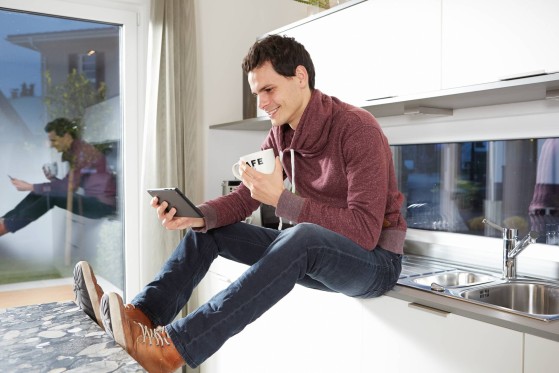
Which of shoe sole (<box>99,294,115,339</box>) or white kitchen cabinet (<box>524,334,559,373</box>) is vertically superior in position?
shoe sole (<box>99,294,115,339</box>)

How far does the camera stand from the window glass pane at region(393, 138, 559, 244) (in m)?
2.01

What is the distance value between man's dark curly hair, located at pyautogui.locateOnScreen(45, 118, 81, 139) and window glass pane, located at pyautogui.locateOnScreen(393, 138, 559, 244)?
1.60 m

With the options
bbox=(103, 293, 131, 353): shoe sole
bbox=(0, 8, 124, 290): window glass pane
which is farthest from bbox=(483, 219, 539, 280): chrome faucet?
bbox=(0, 8, 124, 290): window glass pane

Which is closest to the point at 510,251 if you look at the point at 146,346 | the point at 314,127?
the point at 314,127

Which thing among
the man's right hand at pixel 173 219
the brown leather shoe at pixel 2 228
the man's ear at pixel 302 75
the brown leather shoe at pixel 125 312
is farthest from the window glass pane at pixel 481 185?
the brown leather shoe at pixel 2 228

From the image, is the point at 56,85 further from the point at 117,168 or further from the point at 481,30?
the point at 481,30

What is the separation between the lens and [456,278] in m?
2.06

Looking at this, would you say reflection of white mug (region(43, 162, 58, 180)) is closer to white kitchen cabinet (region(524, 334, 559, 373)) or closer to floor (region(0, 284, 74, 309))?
floor (region(0, 284, 74, 309))

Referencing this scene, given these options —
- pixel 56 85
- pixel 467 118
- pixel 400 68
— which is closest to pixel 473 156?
pixel 467 118

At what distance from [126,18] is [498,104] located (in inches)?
74.7

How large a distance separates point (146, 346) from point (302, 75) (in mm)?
1009

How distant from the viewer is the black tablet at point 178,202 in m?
1.72

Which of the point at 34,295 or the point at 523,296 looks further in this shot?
the point at 34,295

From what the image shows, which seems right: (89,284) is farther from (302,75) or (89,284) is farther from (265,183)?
(302,75)
